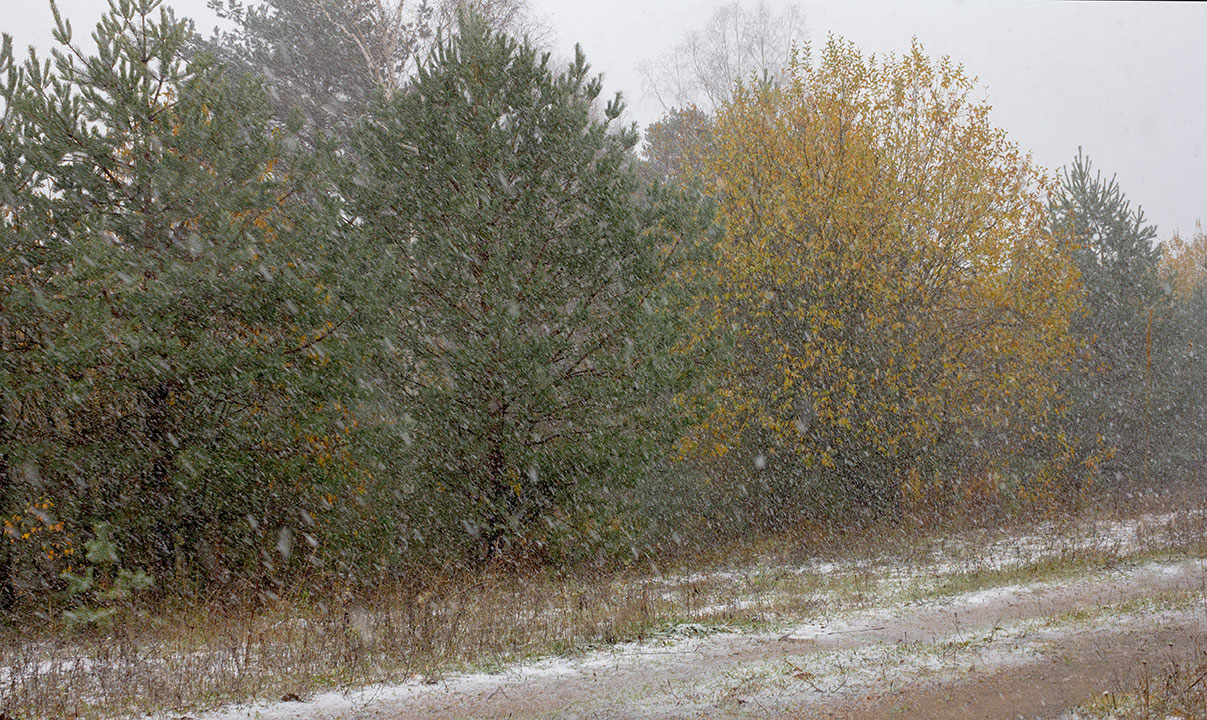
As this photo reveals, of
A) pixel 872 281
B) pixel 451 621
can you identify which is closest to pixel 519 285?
pixel 451 621

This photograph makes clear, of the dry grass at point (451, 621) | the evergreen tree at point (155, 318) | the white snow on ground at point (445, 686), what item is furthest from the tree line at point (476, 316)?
the white snow on ground at point (445, 686)

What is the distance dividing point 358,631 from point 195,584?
3.47 meters

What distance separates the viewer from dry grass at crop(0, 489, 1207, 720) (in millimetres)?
6156

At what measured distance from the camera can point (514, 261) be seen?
11.5 m

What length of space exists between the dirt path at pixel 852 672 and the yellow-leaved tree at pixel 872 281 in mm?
6981

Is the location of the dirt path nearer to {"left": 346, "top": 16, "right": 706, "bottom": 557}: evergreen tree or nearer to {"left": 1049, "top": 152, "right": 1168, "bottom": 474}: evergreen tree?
{"left": 346, "top": 16, "right": 706, "bottom": 557}: evergreen tree

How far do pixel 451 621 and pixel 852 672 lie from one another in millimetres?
3746

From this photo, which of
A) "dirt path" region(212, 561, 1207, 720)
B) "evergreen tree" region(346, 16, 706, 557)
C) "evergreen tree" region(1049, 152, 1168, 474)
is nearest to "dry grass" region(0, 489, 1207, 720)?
"dirt path" region(212, 561, 1207, 720)

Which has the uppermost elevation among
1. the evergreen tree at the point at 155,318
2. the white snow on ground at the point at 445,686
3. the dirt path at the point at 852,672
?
the evergreen tree at the point at 155,318

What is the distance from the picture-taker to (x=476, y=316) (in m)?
11.6

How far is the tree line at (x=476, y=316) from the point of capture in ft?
32.0

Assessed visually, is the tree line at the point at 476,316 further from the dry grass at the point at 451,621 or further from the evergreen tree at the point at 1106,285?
the evergreen tree at the point at 1106,285

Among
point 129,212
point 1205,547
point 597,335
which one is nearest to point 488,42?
point 597,335

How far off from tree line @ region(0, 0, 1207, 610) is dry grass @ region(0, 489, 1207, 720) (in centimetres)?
116
